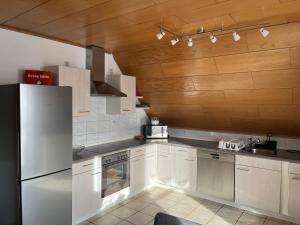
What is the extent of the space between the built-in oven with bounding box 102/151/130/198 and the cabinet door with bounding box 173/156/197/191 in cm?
87

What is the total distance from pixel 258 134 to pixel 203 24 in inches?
89.5

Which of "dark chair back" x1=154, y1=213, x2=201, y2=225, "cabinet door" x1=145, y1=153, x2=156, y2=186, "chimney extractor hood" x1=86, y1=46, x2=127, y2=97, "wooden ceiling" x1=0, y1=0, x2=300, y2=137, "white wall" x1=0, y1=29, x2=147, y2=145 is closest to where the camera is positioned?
"dark chair back" x1=154, y1=213, x2=201, y2=225

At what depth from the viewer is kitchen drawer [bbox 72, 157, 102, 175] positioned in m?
2.87

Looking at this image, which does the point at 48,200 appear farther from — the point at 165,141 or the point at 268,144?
the point at 268,144

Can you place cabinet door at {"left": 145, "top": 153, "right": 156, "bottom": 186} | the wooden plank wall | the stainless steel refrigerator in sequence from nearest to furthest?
the stainless steel refrigerator < the wooden plank wall < cabinet door at {"left": 145, "top": 153, "right": 156, "bottom": 186}

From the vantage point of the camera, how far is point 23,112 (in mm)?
2172

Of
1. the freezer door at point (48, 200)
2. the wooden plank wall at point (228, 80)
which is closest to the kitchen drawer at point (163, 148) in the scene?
the wooden plank wall at point (228, 80)

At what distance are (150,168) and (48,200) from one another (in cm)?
204

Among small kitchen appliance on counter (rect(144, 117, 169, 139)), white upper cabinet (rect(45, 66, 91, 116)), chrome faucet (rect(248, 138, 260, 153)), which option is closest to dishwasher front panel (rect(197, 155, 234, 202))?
chrome faucet (rect(248, 138, 260, 153))

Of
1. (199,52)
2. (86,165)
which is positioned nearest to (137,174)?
(86,165)

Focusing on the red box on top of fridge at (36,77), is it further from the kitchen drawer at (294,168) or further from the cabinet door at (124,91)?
the kitchen drawer at (294,168)

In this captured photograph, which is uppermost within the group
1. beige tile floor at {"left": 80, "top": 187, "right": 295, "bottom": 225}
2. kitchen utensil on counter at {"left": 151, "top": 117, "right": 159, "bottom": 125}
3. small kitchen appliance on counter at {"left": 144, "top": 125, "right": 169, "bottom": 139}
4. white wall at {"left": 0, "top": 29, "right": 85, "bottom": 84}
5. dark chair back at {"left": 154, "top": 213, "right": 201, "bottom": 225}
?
white wall at {"left": 0, "top": 29, "right": 85, "bottom": 84}

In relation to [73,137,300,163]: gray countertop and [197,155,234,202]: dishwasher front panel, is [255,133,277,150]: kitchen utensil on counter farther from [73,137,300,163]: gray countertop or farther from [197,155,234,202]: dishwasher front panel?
[197,155,234,202]: dishwasher front panel

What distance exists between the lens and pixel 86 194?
120 inches
